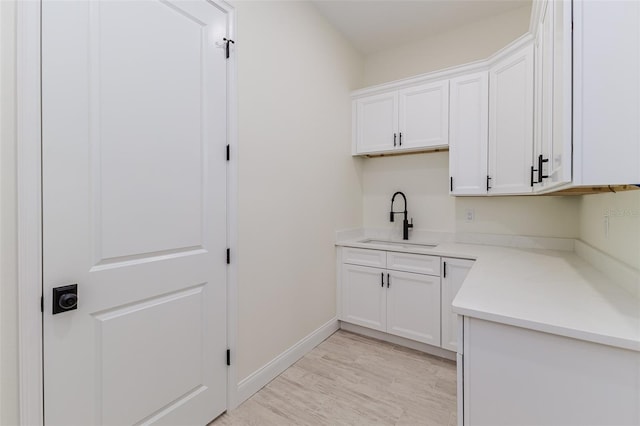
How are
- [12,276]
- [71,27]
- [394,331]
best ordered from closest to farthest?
[12,276] < [71,27] < [394,331]

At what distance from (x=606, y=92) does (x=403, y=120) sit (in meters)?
2.04

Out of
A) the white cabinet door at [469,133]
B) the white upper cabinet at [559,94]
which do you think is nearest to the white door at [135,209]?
the white upper cabinet at [559,94]

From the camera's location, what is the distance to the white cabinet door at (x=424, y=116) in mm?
2605

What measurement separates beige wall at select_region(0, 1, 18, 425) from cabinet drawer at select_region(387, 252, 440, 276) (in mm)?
2346

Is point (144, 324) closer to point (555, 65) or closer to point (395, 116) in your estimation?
point (555, 65)

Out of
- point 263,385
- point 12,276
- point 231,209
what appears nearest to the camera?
point 12,276

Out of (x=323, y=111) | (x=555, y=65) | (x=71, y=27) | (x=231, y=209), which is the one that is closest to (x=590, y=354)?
(x=555, y=65)

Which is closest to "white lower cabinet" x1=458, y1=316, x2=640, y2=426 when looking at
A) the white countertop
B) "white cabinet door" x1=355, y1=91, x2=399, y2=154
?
the white countertop

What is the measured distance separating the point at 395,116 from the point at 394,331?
2.03m

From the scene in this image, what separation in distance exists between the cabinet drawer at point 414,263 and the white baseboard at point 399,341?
2.12ft

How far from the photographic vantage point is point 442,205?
2.93 metres

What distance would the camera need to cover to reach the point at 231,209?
176 cm

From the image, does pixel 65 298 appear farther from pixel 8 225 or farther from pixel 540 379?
pixel 540 379

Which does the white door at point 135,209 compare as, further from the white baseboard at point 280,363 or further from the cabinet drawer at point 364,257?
the cabinet drawer at point 364,257
